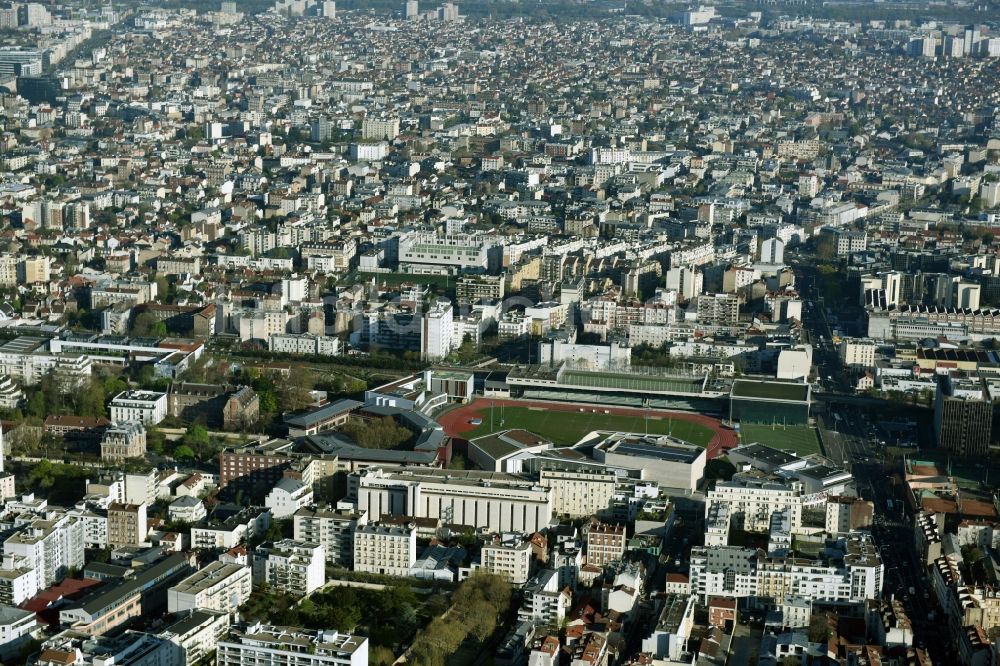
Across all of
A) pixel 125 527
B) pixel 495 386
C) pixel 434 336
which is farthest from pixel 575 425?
pixel 125 527

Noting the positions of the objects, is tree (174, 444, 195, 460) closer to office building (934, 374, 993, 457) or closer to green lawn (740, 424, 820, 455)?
green lawn (740, 424, 820, 455)

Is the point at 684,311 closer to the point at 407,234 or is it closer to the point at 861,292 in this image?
the point at 861,292

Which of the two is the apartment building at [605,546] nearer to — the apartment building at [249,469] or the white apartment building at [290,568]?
the white apartment building at [290,568]

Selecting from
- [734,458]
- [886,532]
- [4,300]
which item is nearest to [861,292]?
[734,458]

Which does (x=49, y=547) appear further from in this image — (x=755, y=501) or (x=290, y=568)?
(x=755, y=501)

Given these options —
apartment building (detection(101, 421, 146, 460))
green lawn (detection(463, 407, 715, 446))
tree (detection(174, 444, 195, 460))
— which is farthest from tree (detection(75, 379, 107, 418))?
green lawn (detection(463, 407, 715, 446))
